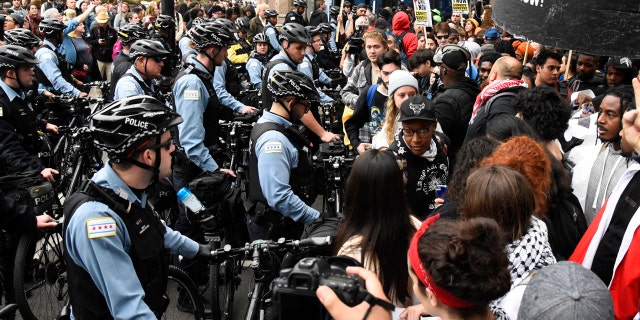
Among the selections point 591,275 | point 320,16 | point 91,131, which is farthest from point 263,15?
point 591,275

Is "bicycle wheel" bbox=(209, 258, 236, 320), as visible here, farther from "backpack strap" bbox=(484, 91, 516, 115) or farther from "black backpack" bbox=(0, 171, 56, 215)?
"backpack strap" bbox=(484, 91, 516, 115)

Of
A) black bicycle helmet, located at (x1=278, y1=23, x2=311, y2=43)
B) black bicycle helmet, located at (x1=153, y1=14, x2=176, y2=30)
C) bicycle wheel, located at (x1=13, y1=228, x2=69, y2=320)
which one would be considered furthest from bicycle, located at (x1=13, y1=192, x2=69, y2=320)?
black bicycle helmet, located at (x1=153, y1=14, x2=176, y2=30)

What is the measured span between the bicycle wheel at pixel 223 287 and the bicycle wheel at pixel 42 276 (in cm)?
125

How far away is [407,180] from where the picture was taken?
4469 mm

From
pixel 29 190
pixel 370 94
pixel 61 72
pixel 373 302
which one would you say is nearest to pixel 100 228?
pixel 373 302

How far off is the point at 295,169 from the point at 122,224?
1943mm

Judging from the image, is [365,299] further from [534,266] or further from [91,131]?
[91,131]

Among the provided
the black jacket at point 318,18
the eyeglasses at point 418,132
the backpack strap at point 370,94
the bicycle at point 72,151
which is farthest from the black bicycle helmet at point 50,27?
the black jacket at point 318,18

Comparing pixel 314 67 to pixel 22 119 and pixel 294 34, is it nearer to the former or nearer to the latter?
pixel 294 34

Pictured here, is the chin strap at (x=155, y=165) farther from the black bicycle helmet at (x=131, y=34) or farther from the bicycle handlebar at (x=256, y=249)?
the black bicycle helmet at (x=131, y=34)

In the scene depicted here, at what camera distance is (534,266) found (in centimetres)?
284

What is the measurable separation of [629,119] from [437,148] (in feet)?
4.62

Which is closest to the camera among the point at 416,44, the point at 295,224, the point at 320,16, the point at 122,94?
the point at 295,224

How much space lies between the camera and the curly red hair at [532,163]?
3398mm
